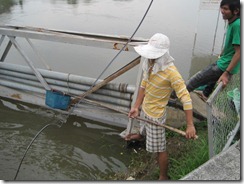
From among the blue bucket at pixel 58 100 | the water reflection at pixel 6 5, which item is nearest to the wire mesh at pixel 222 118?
the blue bucket at pixel 58 100

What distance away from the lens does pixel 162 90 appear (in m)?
2.76

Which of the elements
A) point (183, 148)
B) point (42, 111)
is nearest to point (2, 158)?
point (42, 111)

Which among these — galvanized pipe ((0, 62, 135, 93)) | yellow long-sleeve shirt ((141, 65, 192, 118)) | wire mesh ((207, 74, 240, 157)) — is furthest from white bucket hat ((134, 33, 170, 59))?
galvanized pipe ((0, 62, 135, 93))

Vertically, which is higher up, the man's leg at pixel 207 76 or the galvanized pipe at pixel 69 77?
the man's leg at pixel 207 76

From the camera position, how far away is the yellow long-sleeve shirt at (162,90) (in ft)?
8.46

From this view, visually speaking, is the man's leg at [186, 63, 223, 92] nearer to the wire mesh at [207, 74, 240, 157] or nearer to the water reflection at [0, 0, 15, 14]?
the wire mesh at [207, 74, 240, 157]

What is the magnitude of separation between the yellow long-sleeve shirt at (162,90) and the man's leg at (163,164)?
1.54ft

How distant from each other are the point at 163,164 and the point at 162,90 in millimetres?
871

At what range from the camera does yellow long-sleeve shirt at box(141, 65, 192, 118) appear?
102 inches

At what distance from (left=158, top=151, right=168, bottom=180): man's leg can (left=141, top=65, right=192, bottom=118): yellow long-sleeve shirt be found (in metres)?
0.47

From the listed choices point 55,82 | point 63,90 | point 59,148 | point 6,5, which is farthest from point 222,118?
point 6,5

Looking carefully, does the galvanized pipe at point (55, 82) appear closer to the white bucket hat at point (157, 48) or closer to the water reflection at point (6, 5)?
the white bucket hat at point (157, 48)

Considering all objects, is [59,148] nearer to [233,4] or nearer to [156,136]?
[156,136]

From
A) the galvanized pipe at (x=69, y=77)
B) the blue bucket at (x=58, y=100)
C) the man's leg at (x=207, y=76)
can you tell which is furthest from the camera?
the blue bucket at (x=58, y=100)
